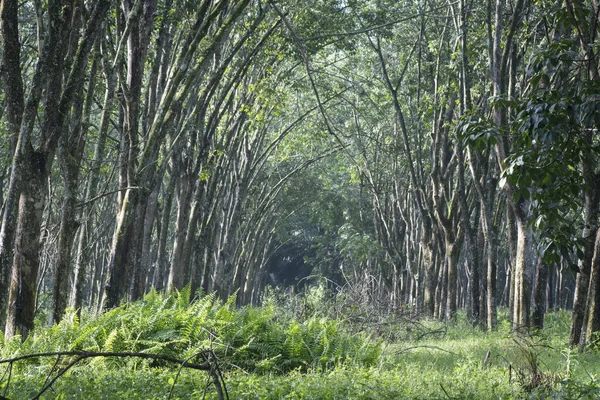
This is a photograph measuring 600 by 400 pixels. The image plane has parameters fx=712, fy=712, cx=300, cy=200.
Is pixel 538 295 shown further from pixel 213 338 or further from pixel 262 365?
pixel 213 338

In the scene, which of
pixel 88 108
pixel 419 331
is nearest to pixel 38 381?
pixel 88 108

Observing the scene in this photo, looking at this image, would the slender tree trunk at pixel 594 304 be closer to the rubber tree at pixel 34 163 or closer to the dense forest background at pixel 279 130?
the dense forest background at pixel 279 130

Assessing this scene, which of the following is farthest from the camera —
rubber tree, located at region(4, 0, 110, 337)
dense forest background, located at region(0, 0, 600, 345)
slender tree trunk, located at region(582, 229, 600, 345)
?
slender tree trunk, located at region(582, 229, 600, 345)

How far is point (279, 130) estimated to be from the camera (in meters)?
29.8

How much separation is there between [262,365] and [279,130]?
21966 mm

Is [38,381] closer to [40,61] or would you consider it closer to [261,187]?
[40,61]

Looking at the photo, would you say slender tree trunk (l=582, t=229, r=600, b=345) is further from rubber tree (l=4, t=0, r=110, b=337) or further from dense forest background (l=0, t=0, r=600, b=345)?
rubber tree (l=4, t=0, r=110, b=337)

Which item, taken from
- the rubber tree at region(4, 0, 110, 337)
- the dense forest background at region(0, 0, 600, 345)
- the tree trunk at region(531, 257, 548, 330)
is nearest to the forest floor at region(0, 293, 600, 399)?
the rubber tree at region(4, 0, 110, 337)

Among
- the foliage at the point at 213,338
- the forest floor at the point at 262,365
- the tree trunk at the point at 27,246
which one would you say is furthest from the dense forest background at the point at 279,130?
the forest floor at the point at 262,365

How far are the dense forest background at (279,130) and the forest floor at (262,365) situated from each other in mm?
991

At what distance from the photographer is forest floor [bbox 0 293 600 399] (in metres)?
6.20

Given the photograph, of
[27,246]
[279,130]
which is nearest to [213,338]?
[27,246]

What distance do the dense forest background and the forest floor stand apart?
39.0 inches

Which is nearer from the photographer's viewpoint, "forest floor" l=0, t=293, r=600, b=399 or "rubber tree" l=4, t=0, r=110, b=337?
"forest floor" l=0, t=293, r=600, b=399
